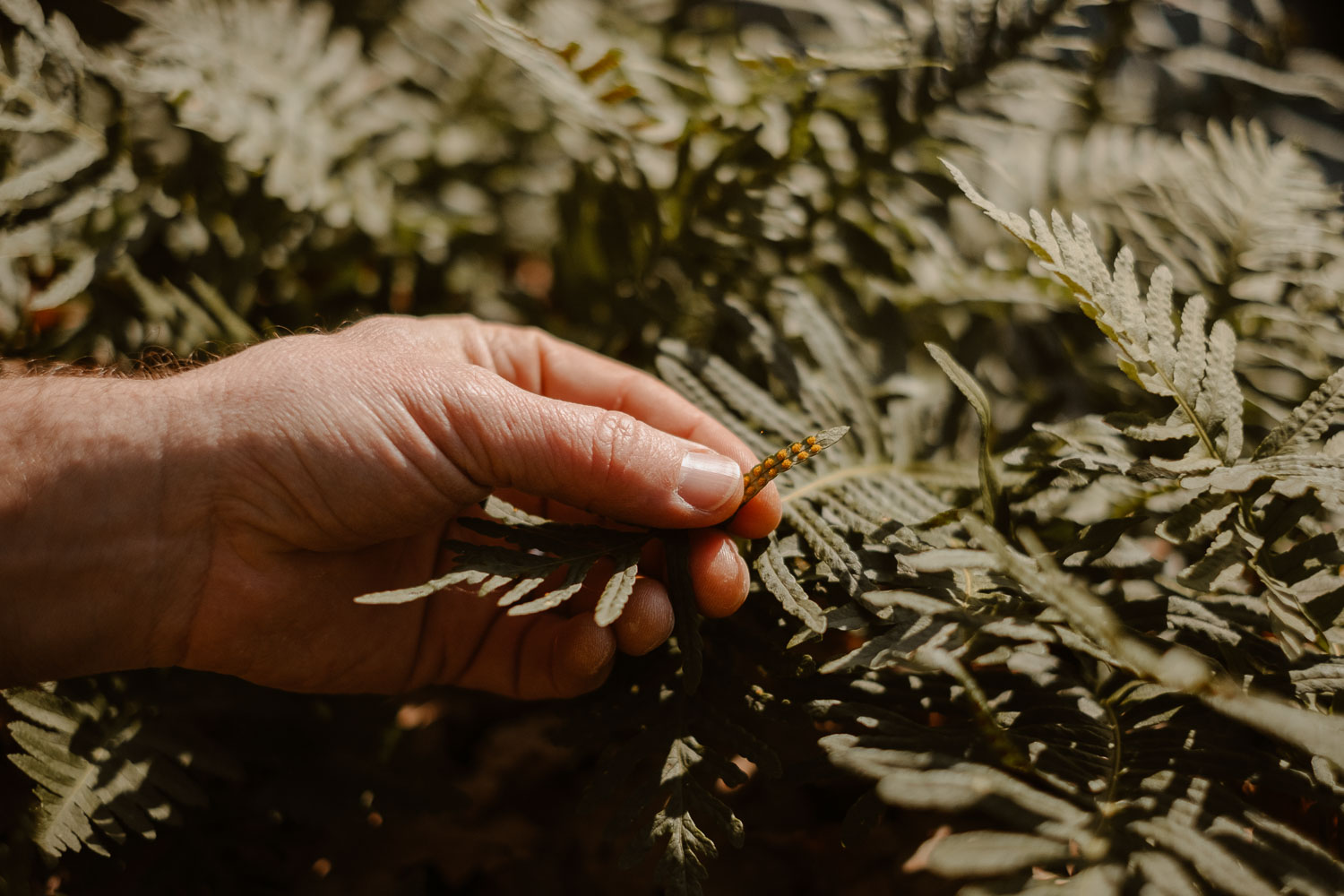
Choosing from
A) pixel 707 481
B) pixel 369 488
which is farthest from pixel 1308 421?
pixel 369 488

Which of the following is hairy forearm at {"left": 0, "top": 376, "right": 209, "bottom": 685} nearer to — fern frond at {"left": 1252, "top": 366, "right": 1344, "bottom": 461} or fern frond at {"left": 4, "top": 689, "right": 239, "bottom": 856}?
fern frond at {"left": 4, "top": 689, "right": 239, "bottom": 856}

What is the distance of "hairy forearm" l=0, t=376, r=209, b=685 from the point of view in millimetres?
1354

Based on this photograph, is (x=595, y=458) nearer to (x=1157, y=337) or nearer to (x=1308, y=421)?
(x=1157, y=337)

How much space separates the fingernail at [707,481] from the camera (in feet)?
4.22

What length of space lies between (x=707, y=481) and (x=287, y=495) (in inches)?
29.9

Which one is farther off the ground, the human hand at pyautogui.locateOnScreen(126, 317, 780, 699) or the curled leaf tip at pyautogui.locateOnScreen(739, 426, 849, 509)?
the curled leaf tip at pyautogui.locateOnScreen(739, 426, 849, 509)

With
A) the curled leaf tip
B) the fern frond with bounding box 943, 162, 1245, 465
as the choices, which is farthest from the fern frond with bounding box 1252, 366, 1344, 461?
the curled leaf tip

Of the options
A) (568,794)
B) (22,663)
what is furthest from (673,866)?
(22,663)

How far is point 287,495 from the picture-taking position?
4.51ft

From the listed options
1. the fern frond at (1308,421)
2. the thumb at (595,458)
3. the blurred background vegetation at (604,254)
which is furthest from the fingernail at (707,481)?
the fern frond at (1308,421)

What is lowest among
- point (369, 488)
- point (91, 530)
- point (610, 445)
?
point (91, 530)

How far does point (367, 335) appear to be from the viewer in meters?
1.53

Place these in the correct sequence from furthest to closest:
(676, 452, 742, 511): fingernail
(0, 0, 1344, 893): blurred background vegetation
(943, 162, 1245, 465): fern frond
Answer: (0, 0, 1344, 893): blurred background vegetation
(676, 452, 742, 511): fingernail
(943, 162, 1245, 465): fern frond

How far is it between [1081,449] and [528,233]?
1783 millimetres
